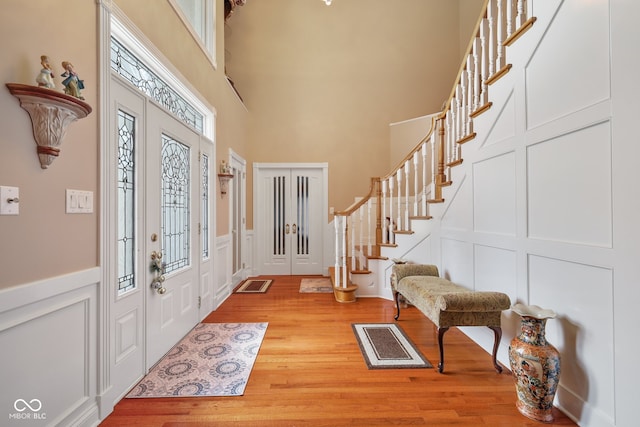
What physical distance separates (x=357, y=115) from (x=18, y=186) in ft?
16.3

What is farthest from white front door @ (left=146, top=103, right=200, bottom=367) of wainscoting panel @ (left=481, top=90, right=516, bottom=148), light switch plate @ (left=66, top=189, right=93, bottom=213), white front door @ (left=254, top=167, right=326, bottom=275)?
wainscoting panel @ (left=481, top=90, right=516, bottom=148)

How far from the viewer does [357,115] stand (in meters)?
5.30

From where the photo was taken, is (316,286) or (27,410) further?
(316,286)

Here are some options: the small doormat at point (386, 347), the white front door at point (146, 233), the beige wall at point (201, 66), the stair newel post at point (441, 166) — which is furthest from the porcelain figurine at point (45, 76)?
the stair newel post at point (441, 166)

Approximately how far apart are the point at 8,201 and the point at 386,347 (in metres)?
2.61

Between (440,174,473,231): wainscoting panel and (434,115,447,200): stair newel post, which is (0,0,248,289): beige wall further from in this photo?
(434,115,447,200): stair newel post

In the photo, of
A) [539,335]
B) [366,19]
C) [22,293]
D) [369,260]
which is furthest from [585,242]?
[366,19]

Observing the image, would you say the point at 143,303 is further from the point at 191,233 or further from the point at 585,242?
the point at 585,242

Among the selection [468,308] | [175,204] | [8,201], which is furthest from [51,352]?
[468,308]

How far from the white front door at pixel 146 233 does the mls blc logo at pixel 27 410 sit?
1.38 ft

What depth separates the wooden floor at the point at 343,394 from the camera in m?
1.58

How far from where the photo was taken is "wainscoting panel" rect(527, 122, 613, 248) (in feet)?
4.61

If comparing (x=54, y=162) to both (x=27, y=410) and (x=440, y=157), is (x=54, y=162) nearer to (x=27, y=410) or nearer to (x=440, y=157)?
(x=27, y=410)

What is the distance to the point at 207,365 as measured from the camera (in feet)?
7.00
